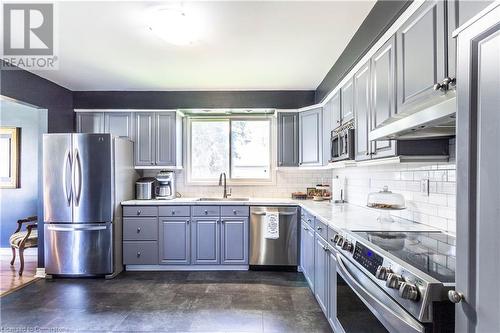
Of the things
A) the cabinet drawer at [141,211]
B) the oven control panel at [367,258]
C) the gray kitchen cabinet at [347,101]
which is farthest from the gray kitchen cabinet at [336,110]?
the cabinet drawer at [141,211]

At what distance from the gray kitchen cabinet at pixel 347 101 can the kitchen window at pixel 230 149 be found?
171cm

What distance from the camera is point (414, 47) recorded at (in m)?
1.59

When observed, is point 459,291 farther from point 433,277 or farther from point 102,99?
point 102,99

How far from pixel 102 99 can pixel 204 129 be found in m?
1.58

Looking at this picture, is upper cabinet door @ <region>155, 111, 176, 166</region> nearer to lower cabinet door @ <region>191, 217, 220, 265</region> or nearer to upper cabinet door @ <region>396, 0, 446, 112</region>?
lower cabinet door @ <region>191, 217, 220, 265</region>

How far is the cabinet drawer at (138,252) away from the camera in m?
3.80

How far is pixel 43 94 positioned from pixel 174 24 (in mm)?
2563

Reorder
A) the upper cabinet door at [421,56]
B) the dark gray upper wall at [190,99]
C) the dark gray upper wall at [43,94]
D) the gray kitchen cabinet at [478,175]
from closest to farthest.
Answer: the gray kitchen cabinet at [478,175] < the upper cabinet door at [421,56] < the dark gray upper wall at [43,94] < the dark gray upper wall at [190,99]

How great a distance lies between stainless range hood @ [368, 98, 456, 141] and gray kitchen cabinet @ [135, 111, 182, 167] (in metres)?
3.04

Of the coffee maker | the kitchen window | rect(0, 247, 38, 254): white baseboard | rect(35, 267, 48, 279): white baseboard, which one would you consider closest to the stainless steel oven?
the kitchen window

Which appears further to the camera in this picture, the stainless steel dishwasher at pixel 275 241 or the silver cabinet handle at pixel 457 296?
the stainless steel dishwasher at pixel 275 241

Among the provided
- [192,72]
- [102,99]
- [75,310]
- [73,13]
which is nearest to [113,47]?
[73,13]

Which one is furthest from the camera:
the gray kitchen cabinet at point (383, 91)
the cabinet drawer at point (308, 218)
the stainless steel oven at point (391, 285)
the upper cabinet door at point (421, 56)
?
the cabinet drawer at point (308, 218)

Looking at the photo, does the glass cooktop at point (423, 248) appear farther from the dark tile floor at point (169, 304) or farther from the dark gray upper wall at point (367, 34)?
the dark gray upper wall at point (367, 34)
